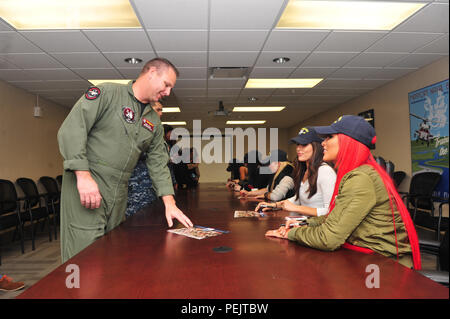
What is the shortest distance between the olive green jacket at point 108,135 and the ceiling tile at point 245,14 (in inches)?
69.5

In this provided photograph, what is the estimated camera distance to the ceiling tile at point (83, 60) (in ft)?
13.7

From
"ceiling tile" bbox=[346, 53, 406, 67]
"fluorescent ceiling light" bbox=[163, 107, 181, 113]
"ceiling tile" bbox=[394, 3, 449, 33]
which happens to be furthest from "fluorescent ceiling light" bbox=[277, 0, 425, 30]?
"fluorescent ceiling light" bbox=[163, 107, 181, 113]

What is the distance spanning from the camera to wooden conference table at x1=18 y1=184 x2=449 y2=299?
74 centimetres

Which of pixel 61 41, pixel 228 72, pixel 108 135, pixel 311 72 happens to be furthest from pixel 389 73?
pixel 108 135

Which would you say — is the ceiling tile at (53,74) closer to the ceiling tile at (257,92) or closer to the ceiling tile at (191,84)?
the ceiling tile at (191,84)

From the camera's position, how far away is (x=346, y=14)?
3.35 m

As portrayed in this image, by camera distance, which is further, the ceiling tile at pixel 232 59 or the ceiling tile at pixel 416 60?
the ceiling tile at pixel 416 60

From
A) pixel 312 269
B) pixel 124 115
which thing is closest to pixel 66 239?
pixel 124 115

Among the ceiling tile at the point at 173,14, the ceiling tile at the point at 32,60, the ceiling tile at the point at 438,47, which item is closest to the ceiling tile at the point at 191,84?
the ceiling tile at the point at 32,60

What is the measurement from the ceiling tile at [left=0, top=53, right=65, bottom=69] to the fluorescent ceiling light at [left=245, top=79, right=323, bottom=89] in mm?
3237

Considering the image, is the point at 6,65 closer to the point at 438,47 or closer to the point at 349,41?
the point at 349,41
